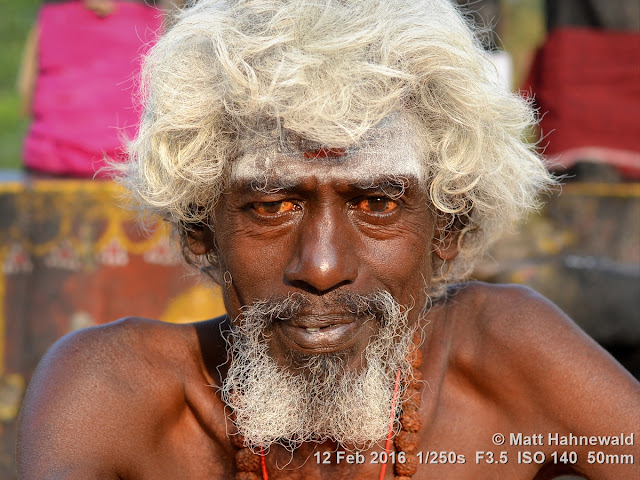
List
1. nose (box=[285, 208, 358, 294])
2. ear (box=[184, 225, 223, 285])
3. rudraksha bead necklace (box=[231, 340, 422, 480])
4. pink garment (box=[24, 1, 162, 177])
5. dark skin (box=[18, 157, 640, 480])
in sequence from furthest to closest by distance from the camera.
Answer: pink garment (box=[24, 1, 162, 177]) → ear (box=[184, 225, 223, 285]) → rudraksha bead necklace (box=[231, 340, 422, 480]) → dark skin (box=[18, 157, 640, 480]) → nose (box=[285, 208, 358, 294])

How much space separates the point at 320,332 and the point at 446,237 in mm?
593

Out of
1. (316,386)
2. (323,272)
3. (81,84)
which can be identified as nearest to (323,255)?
(323,272)

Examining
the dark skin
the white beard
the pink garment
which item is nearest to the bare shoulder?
the dark skin

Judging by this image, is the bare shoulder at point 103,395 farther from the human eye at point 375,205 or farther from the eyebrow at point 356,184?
the human eye at point 375,205

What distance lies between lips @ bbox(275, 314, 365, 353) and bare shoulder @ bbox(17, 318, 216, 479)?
0.48 m

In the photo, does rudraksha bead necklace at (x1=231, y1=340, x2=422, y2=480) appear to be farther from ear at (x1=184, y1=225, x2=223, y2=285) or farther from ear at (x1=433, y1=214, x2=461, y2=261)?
ear at (x1=184, y1=225, x2=223, y2=285)

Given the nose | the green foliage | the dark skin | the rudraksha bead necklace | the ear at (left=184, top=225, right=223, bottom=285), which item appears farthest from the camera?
the green foliage

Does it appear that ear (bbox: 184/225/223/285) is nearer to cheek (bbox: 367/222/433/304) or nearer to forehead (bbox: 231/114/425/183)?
forehead (bbox: 231/114/425/183)

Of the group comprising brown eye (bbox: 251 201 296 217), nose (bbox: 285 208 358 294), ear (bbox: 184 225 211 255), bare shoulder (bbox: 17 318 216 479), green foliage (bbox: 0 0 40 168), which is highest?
brown eye (bbox: 251 201 296 217)

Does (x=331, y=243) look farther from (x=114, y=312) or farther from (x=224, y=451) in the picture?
(x=114, y=312)

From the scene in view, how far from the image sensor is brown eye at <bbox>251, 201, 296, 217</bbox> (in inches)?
96.0

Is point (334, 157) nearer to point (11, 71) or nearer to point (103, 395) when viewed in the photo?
point (103, 395)

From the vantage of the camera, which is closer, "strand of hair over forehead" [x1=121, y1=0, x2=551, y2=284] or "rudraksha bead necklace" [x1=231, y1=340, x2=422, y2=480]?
"strand of hair over forehead" [x1=121, y1=0, x2=551, y2=284]

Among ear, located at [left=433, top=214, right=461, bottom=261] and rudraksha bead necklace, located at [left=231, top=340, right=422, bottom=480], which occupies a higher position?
ear, located at [left=433, top=214, right=461, bottom=261]
